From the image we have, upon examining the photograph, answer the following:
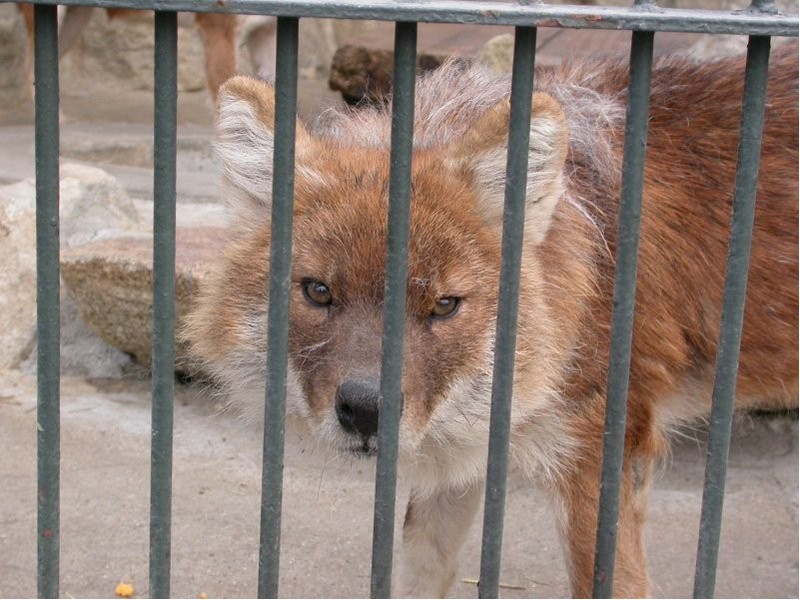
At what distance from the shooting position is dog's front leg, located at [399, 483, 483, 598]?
174 inches

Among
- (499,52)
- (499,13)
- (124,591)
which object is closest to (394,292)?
(499,13)

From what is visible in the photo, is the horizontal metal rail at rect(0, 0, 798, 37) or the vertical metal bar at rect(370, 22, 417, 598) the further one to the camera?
the vertical metal bar at rect(370, 22, 417, 598)

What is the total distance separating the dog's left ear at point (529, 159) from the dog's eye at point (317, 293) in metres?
0.52

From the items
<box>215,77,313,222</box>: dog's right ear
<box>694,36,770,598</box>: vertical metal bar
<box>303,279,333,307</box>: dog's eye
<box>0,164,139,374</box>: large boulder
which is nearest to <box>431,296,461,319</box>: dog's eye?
<box>303,279,333,307</box>: dog's eye

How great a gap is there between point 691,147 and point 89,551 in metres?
2.83

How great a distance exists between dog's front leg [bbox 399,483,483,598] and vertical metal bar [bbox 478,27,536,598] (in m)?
1.86

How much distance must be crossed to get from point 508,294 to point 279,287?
470 millimetres

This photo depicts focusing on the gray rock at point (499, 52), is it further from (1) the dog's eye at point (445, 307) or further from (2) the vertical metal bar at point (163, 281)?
(2) the vertical metal bar at point (163, 281)

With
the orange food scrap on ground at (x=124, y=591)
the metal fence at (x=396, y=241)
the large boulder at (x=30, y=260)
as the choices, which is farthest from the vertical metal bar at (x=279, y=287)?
the large boulder at (x=30, y=260)

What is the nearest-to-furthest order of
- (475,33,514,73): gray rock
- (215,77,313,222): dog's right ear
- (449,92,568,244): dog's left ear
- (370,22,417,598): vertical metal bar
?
1. (370,22,417,598): vertical metal bar
2. (449,92,568,244): dog's left ear
3. (215,77,313,222): dog's right ear
4. (475,33,514,73): gray rock

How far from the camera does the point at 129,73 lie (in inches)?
591

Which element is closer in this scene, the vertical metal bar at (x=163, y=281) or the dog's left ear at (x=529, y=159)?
the vertical metal bar at (x=163, y=281)

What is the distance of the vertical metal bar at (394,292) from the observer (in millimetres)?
2291

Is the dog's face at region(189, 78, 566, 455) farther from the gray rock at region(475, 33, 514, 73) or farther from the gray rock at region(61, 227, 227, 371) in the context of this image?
the gray rock at region(475, 33, 514, 73)
